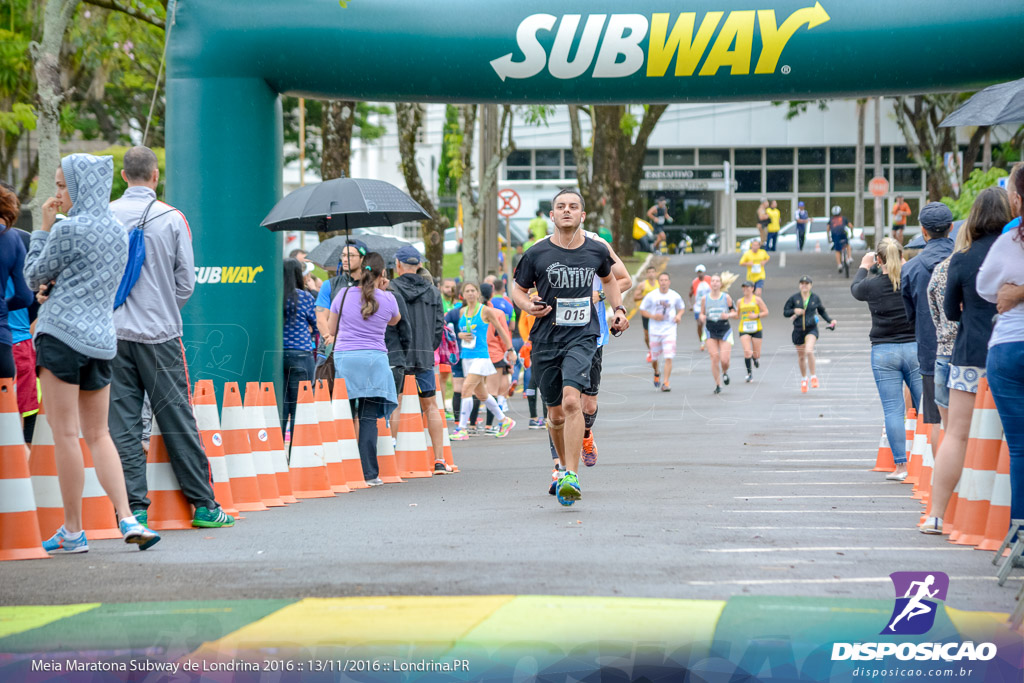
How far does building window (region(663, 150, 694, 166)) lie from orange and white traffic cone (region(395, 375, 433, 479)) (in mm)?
50357

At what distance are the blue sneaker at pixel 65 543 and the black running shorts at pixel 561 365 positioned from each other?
3038mm

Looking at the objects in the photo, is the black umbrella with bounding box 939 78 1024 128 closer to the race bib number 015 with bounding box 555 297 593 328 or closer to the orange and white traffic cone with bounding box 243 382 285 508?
the race bib number 015 with bounding box 555 297 593 328

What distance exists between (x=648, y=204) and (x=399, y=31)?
166 feet

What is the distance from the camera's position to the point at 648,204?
2393 inches

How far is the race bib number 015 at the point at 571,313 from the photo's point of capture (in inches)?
331

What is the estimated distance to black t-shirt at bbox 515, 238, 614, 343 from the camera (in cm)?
840

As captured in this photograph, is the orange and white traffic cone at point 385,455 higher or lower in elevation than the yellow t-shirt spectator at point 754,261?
lower

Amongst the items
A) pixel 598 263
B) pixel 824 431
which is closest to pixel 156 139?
pixel 824 431

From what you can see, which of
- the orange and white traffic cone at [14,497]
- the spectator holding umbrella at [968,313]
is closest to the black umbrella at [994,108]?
the spectator holding umbrella at [968,313]

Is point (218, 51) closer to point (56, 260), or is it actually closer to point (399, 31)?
point (399, 31)

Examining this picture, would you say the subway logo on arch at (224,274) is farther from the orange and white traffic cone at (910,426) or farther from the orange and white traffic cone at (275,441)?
the orange and white traffic cone at (910,426)

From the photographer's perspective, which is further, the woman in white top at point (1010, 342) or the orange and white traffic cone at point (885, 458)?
the orange and white traffic cone at point (885, 458)

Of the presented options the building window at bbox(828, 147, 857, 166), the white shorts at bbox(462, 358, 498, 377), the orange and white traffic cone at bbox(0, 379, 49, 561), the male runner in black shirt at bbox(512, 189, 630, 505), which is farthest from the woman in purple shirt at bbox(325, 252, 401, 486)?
the building window at bbox(828, 147, 857, 166)

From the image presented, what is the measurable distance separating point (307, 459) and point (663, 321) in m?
12.1
